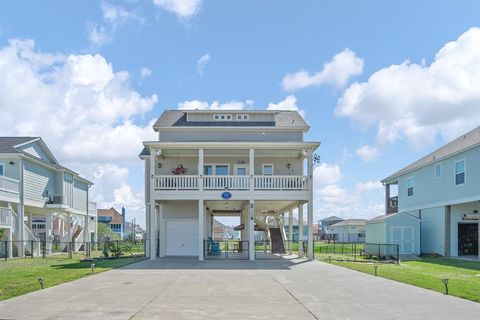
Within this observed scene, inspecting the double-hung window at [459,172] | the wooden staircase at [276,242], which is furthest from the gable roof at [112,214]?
the double-hung window at [459,172]

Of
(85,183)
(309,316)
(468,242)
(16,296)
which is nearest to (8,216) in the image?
(85,183)

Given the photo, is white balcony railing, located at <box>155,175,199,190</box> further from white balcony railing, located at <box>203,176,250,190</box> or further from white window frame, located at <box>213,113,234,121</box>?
white window frame, located at <box>213,113,234,121</box>

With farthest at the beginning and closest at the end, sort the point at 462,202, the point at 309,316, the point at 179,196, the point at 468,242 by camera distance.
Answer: the point at 468,242
the point at 462,202
the point at 179,196
the point at 309,316

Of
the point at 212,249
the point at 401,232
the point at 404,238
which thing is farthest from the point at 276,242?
the point at 404,238

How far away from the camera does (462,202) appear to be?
92.3 feet

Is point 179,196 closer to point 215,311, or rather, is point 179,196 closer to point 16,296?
point 16,296

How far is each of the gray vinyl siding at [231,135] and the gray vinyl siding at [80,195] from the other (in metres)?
16.4

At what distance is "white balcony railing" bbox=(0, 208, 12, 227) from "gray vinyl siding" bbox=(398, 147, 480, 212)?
2583cm

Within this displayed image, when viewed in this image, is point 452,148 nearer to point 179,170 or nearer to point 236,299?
point 179,170

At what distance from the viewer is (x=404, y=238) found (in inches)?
1277

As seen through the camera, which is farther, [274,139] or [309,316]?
[274,139]

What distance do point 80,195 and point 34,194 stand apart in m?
9.84

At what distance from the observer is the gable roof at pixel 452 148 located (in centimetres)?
2787

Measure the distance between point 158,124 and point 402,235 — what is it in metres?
16.9
